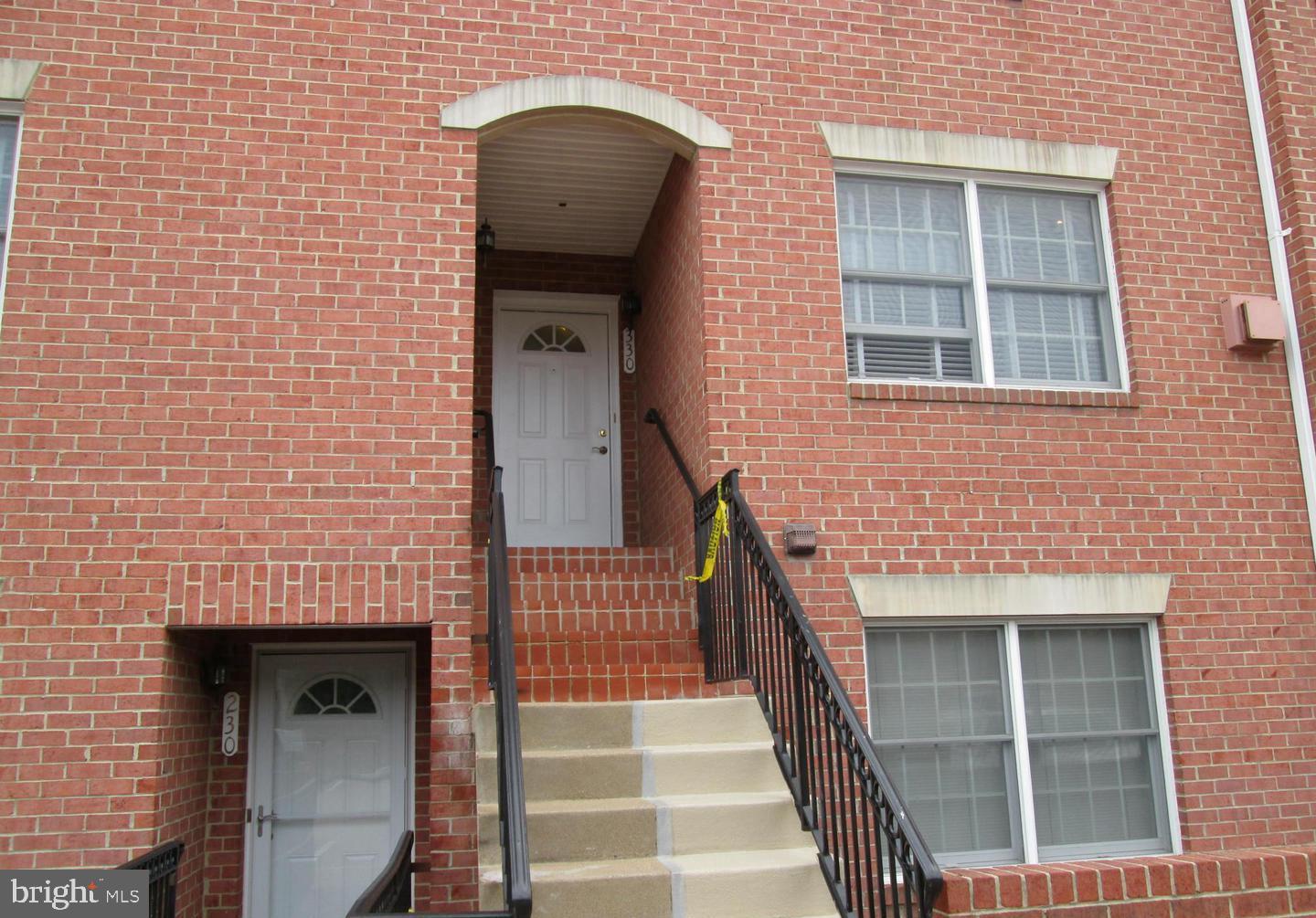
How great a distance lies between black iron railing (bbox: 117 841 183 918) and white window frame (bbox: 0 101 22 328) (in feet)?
9.35

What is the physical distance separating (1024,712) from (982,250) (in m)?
2.86

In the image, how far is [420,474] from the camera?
6215mm

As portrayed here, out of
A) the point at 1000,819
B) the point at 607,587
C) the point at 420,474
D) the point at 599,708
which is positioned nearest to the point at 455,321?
the point at 420,474

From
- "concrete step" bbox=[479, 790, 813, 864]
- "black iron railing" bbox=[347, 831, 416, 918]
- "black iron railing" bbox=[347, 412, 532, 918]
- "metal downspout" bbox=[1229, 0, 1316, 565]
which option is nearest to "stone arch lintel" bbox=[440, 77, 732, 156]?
"black iron railing" bbox=[347, 412, 532, 918]

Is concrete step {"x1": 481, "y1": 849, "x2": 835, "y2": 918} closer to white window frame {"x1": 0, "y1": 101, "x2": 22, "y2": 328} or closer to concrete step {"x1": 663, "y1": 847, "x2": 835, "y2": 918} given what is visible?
concrete step {"x1": 663, "y1": 847, "x2": 835, "y2": 918}

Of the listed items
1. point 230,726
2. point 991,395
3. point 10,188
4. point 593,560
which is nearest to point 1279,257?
point 991,395

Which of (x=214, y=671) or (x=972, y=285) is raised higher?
(x=972, y=285)

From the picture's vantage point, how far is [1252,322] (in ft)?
24.1

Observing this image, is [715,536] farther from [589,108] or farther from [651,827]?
[589,108]

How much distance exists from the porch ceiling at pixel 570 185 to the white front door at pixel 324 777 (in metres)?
3.37

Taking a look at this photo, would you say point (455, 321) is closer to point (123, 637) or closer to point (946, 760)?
point (123, 637)

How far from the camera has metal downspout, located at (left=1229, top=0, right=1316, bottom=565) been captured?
736 cm

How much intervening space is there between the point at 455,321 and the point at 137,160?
6.21 ft

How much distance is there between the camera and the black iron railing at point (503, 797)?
3.69m
